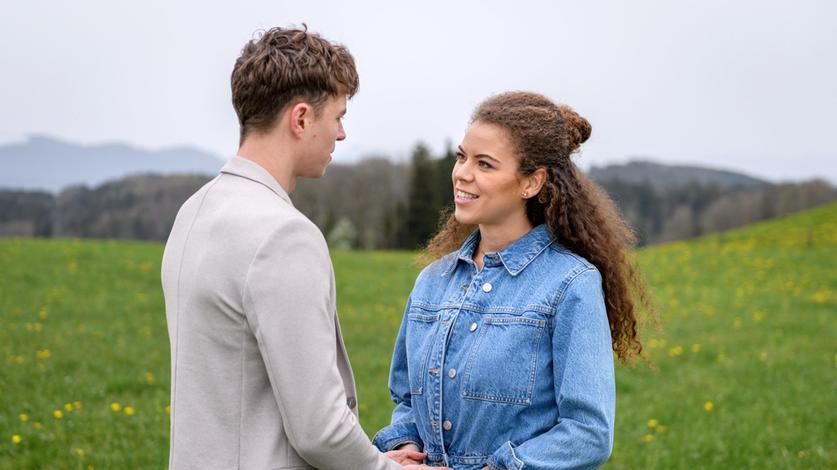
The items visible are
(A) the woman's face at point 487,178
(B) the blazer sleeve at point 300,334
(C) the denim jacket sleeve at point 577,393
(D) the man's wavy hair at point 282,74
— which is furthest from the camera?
(A) the woman's face at point 487,178

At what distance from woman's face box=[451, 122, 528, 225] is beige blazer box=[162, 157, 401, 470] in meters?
0.70

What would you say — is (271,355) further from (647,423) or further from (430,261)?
(647,423)

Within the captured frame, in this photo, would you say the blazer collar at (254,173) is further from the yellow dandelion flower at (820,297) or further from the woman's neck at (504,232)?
the yellow dandelion flower at (820,297)

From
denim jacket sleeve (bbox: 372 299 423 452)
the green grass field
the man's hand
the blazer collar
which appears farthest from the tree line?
the blazer collar

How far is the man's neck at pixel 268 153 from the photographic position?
236cm

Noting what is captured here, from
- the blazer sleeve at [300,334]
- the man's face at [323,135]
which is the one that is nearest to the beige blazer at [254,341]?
the blazer sleeve at [300,334]

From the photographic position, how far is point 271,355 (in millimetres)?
2113

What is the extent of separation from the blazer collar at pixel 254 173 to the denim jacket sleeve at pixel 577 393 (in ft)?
3.12

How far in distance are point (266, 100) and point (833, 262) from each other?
2211 centimetres

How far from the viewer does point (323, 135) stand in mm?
2391

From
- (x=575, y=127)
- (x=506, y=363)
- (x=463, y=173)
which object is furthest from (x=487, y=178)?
(x=506, y=363)

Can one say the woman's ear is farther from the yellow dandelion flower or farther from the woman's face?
the yellow dandelion flower

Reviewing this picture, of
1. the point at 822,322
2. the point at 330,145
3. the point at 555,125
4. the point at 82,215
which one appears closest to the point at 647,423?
the point at 555,125

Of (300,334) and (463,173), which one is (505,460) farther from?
(463,173)
